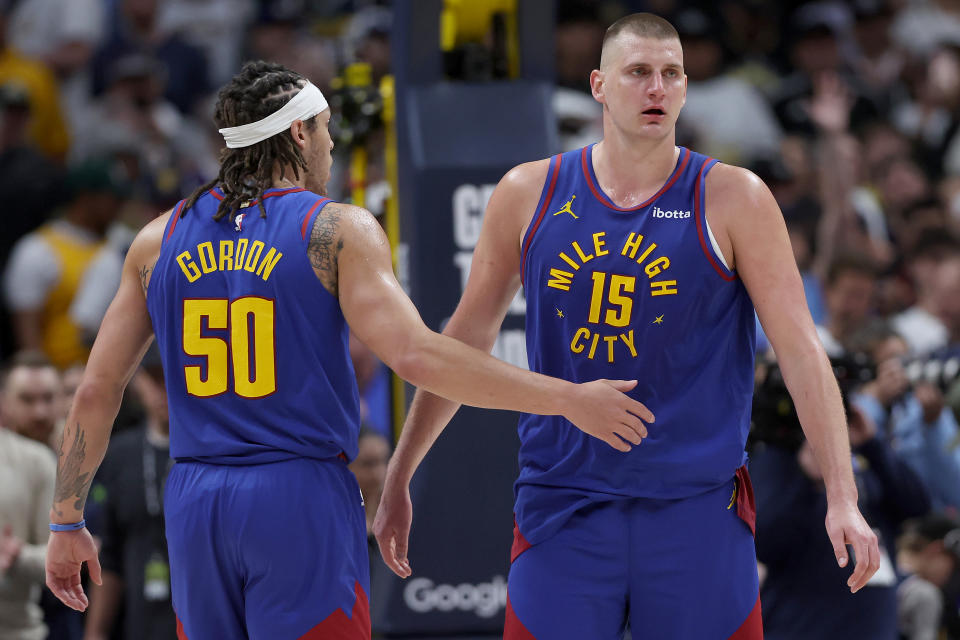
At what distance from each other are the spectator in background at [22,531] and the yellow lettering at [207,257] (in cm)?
296

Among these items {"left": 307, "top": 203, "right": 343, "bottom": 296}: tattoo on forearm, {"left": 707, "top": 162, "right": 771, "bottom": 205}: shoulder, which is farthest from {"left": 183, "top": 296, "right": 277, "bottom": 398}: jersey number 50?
{"left": 707, "top": 162, "right": 771, "bottom": 205}: shoulder

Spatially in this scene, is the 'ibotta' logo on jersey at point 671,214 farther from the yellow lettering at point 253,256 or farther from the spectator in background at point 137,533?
the spectator in background at point 137,533

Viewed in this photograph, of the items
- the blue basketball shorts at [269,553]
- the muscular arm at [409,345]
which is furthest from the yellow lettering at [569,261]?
the blue basketball shorts at [269,553]

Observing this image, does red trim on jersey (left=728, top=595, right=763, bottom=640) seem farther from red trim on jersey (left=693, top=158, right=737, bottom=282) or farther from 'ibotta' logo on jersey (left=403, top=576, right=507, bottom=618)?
'ibotta' logo on jersey (left=403, top=576, right=507, bottom=618)

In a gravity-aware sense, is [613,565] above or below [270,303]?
below

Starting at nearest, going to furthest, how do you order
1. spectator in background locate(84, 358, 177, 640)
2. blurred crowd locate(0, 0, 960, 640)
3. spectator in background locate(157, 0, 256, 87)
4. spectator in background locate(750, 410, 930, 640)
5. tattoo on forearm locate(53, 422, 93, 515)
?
tattoo on forearm locate(53, 422, 93, 515) < spectator in background locate(750, 410, 930, 640) < blurred crowd locate(0, 0, 960, 640) < spectator in background locate(84, 358, 177, 640) < spectator in background locate(157, 0, 256, 87)

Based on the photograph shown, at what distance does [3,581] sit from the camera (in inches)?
262

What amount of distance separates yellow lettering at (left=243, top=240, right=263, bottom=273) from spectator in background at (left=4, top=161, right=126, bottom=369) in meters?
6.23

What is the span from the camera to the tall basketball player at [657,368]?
409 cm

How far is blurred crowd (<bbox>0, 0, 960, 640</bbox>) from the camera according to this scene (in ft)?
21.2

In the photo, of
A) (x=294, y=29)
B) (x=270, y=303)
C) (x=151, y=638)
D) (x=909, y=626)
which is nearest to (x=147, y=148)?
(x=294, y=29)

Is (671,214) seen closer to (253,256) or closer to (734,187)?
(734,187)

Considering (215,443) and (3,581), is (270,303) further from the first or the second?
(3,581)

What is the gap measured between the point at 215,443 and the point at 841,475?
1.71m
